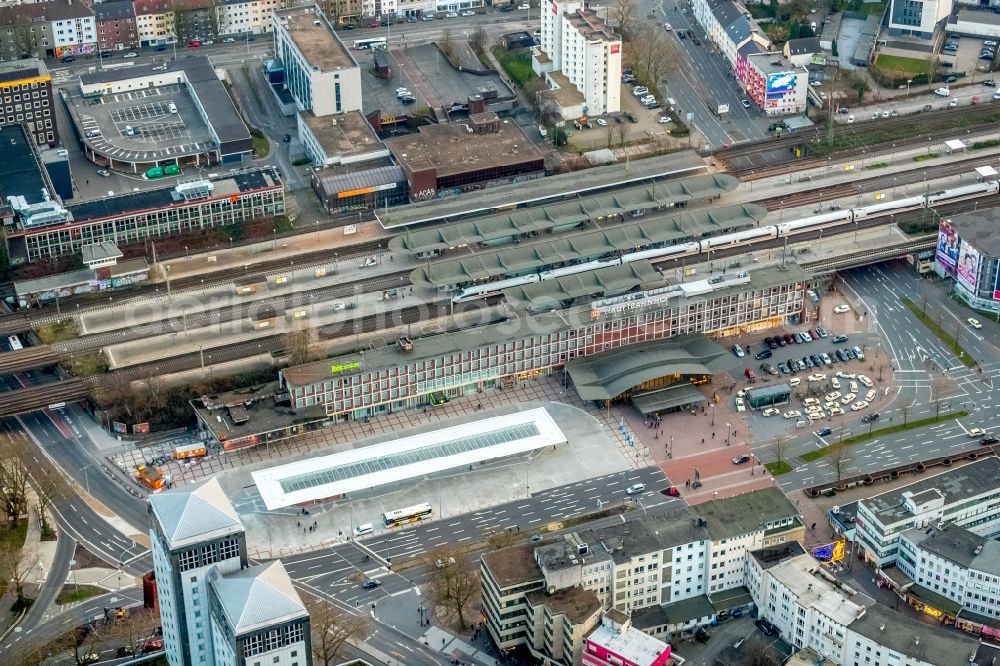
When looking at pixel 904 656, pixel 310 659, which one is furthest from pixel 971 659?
pixel 310 659

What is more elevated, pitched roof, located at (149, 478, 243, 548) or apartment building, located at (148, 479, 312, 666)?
pitched roof, located at (149, 478, 243, 548)

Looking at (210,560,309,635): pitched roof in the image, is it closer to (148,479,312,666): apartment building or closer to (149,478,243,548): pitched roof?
(148,479,312,666): apartment building

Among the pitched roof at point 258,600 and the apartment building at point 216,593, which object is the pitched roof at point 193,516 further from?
the pitched roof at point 258,600

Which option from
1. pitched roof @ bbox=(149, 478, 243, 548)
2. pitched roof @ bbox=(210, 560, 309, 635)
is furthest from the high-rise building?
pitched roof @ bbox=(210, 560, 309, 635)

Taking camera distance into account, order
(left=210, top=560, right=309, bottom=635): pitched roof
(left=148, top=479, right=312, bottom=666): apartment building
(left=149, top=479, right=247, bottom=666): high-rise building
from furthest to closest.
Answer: (left=149, top=479, right=247, bottom=666): high-rise building < (left=148, top=479, right=312, bottom=666): apartment building < (left=210, top=560, right=309, bottom=635): pitched roof

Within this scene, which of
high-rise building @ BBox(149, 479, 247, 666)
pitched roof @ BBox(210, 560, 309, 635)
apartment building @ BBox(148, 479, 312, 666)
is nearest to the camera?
pitched roof @ BBox(210, 560, 309, 635)

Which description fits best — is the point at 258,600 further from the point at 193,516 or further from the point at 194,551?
the point at 193,516

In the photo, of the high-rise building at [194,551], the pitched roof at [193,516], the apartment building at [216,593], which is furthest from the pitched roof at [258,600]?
the pitched roof at [193,516]
